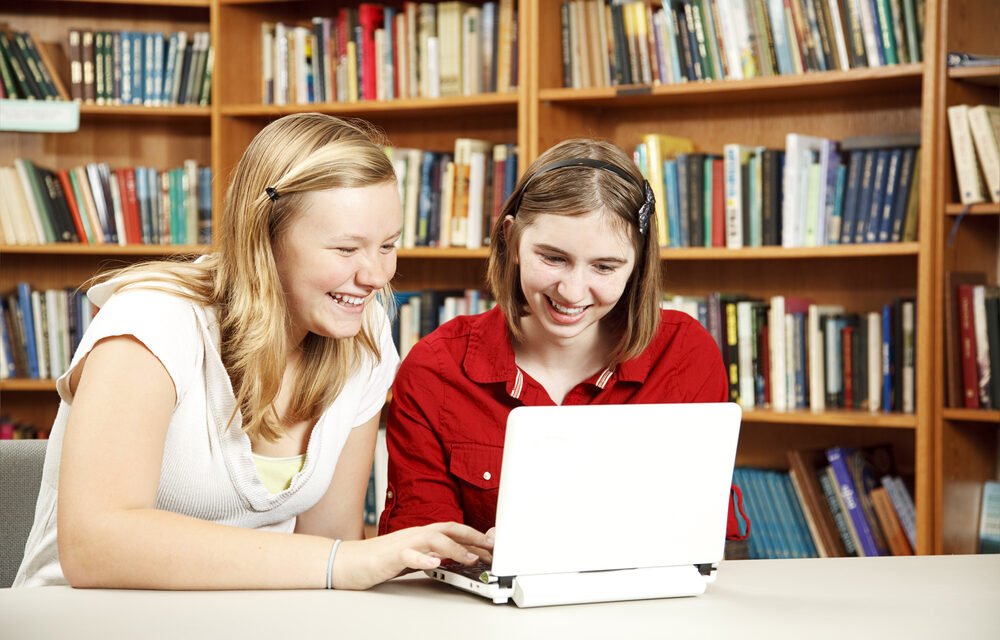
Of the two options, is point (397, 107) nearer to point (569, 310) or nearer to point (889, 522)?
point (569, 310)

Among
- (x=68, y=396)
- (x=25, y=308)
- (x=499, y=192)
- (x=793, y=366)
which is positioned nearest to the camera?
(x=68, y=396)

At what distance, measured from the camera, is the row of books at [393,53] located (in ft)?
9.39

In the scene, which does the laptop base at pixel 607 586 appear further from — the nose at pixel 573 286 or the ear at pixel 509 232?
the ear at pixel 509 232

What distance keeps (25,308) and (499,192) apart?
4.96 ft

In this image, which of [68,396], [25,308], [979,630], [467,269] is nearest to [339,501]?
[68,396]

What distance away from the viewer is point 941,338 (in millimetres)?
2338

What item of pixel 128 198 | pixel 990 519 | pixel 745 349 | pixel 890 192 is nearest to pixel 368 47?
pixel 128 198

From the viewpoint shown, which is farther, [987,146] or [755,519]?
[755,519]

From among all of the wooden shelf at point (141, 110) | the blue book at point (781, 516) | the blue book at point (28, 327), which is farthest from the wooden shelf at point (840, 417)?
the blue book at point (28, 327)

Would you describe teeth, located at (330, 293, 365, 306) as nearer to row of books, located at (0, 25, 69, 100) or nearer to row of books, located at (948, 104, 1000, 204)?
row of books, located at (948, 104, 1000, 204)

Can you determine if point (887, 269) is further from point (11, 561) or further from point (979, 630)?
point (11, 561)

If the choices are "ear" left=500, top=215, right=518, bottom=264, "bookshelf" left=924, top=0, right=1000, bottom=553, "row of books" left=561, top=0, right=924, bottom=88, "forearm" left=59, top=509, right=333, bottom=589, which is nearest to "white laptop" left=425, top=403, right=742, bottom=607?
"forearm" left=59, top=509, right=333, bottom=589

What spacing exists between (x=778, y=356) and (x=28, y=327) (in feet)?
7.29

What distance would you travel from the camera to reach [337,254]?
1.31m
